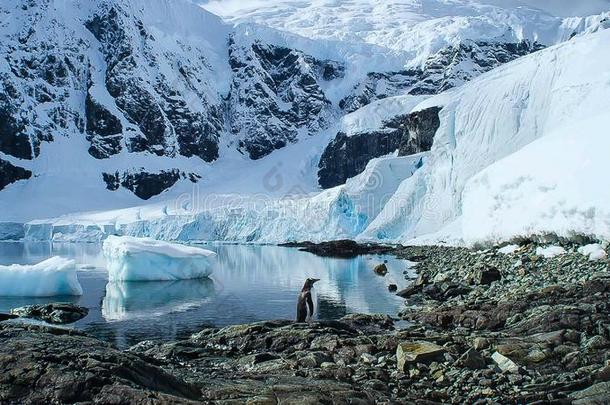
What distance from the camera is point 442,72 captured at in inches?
4946

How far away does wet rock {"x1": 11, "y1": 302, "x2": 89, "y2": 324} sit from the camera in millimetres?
17469

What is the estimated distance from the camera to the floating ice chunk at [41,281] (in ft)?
78.9

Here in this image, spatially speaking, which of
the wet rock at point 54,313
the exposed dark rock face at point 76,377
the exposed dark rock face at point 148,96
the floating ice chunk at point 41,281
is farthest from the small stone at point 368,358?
the exposed dark rock face at point 148,96

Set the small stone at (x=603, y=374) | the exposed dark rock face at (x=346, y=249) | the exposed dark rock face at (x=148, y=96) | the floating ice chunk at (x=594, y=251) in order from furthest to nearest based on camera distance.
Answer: the exposed dark rock face at (x=148, y=96), the exposed dark rock face at (x=346, y=249), the floating ice chunk at (x=594, y=251), the small stone at (x=603, y=374)

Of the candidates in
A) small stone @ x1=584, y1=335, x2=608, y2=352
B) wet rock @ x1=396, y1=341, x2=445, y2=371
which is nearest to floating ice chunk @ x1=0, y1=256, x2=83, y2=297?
wet rock @ x1=396, y1=341, x2=445, y2=371

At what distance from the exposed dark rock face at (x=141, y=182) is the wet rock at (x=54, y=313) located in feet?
310

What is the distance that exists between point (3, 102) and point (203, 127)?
39.2m

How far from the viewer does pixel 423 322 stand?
14.8 metres

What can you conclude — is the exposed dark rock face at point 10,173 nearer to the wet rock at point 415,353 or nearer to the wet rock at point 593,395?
the wet rock at point 415,353

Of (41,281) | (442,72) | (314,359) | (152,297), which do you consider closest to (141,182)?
(442,72)

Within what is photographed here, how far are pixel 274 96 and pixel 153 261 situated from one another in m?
114

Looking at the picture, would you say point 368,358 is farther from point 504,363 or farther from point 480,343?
point 504,363

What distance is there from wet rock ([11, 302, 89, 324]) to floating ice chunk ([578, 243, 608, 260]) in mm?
14996

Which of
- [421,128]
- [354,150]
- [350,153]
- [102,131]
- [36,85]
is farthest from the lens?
[102,131]
